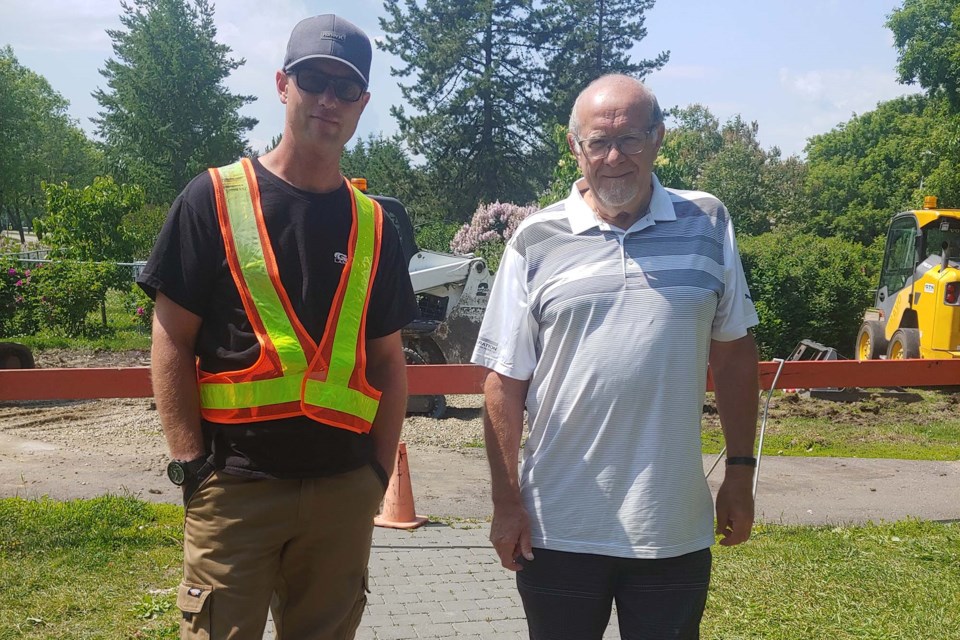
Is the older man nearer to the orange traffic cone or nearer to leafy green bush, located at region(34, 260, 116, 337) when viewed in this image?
the orange traffic cone

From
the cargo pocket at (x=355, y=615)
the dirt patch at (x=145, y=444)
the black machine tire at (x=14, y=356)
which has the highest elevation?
the cargo pocket at (x=355, y=615)

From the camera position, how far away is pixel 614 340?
8.11 feet

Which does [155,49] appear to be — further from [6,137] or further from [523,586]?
[523,586]

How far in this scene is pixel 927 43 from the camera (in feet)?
101

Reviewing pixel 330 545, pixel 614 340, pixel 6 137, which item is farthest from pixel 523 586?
pixel 6 137

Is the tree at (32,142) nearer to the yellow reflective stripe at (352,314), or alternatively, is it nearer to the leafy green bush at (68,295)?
the leafy green bush at (68,295)

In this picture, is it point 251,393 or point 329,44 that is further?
point 329,44

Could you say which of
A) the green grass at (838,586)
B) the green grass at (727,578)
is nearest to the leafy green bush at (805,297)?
the green grass at (727,578)

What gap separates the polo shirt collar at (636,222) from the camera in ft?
8.45

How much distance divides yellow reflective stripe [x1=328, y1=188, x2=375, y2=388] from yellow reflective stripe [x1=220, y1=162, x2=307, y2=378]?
0.36 ft

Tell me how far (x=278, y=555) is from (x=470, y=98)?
121 feet

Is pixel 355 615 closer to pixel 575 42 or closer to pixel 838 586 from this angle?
pixel 838 586

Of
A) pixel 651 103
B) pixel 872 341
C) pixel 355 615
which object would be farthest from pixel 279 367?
pixel 872 341

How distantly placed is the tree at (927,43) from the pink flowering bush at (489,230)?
1407 cm
